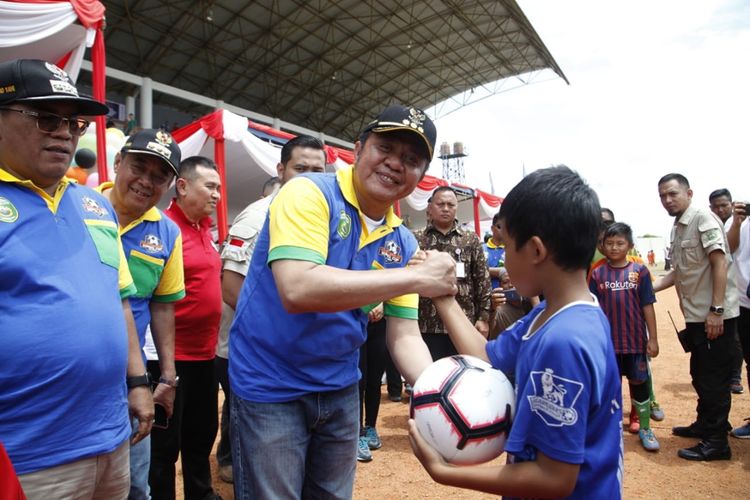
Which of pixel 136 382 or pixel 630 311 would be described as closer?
pixel 136 382

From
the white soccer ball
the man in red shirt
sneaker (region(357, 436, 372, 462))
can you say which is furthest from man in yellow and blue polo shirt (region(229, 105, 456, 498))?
sneaker (region(357, 436, 372, 462))

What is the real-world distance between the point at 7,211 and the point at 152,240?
3.06ft

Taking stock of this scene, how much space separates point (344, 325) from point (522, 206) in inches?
29.8

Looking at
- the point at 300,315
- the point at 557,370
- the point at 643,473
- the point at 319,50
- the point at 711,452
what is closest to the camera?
the point at 557,370

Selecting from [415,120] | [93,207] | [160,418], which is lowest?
Answer: [160,418]

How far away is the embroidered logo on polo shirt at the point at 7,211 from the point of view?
1.44m

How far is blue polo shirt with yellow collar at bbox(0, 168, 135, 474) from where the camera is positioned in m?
1.39

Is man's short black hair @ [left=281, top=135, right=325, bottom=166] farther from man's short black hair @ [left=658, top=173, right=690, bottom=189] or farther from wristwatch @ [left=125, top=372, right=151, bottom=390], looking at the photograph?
man's short black hair @ [left=658, top=173, right=690, bottom=189]

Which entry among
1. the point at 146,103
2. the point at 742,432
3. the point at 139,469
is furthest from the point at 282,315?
the point at 146,103

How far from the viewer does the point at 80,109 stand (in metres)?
1.67

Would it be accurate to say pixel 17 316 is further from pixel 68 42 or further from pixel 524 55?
pixel 524 55

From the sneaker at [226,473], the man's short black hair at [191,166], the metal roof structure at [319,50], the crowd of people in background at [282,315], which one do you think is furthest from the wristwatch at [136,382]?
the metal roof structure at [319,50]

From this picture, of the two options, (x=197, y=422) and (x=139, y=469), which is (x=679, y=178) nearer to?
(x=197, y=422)

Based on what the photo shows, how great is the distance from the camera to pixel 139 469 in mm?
2139
